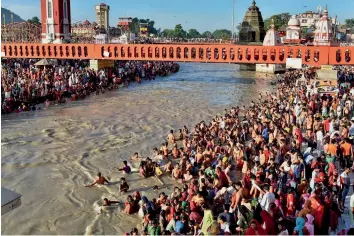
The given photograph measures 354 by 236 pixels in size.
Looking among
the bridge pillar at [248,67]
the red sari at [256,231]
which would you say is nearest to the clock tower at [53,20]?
the bridge pillar at [248,67]

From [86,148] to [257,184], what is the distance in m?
9.87

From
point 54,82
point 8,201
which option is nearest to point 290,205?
point 8,201

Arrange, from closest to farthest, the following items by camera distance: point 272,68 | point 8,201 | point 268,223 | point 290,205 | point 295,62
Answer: point 8,201 → point 268,223 → point 290,205 → point 295,62 → point 272,68

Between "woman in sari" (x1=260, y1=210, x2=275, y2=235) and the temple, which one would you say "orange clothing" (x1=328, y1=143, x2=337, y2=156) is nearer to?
"woman in sari" (x1=260, y1=210, x2=275, y2=235)

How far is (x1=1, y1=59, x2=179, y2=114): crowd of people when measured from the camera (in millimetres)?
25538

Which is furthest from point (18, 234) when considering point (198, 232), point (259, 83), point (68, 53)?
point (259, 83)

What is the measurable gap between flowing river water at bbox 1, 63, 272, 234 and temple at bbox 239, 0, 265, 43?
30473 mm

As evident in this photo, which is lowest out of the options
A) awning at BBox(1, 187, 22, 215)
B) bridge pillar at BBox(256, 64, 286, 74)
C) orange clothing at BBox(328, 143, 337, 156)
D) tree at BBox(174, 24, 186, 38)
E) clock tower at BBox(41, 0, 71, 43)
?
orange clothing at BBox(328, 143, 337, 156)

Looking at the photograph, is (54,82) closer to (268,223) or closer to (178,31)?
(268,223)

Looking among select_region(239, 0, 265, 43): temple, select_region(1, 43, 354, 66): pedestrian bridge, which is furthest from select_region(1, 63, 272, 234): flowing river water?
select_region(239, 0, 265, 43): temple

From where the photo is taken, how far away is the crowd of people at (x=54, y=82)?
25538 mm

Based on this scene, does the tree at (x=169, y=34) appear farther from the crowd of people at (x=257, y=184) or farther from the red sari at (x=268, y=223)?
the red sari at (x=268, y=223)

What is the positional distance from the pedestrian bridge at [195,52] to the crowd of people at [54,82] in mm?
1511

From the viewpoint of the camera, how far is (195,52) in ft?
110
